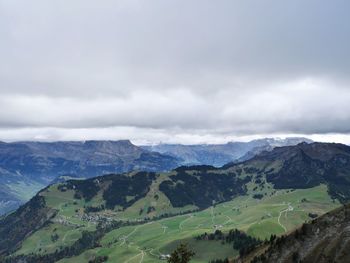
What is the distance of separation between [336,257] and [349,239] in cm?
1176

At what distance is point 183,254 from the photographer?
6703 inches

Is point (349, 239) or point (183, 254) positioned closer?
point (183, 254)

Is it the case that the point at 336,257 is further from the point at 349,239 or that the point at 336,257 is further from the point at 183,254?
the point at 183,254

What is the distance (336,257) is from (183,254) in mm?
70675

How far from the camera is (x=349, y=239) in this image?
655ft

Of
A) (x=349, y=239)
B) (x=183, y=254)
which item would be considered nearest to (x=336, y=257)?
(x=349, y=239)

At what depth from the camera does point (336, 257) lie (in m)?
194

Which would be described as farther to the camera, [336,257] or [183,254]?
[336,257]

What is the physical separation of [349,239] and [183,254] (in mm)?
79785
